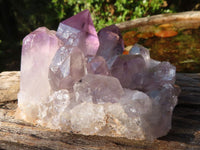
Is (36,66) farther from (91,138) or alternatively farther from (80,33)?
(91,138)

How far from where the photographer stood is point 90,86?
3.40 feet

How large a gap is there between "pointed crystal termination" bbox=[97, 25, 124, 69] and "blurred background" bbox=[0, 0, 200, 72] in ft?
Answer: 7.11

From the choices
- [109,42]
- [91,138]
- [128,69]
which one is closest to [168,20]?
[109,42]

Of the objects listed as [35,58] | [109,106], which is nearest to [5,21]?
[35,58]

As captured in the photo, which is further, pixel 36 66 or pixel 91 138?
pixel 36 66

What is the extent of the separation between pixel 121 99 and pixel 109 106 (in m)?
0.06

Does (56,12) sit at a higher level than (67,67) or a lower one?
higher

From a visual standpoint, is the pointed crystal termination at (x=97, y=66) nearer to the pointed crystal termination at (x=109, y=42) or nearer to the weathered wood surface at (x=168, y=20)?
the pointed crystal termination at (x=109, y=42)

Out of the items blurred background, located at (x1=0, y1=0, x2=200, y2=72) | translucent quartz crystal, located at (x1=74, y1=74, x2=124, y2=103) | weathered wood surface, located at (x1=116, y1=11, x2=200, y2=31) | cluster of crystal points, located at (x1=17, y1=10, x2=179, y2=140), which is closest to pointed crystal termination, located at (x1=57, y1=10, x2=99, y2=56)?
cluster of crystal points, located at (x1=17, y1=10, x2=179, y2=140)

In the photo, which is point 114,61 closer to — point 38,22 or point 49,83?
point 49,83

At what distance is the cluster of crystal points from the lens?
1.02 metres

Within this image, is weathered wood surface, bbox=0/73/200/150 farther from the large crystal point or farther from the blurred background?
the blurred background

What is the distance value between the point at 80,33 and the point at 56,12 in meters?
3.35

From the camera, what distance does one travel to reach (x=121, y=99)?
40.7 inches
